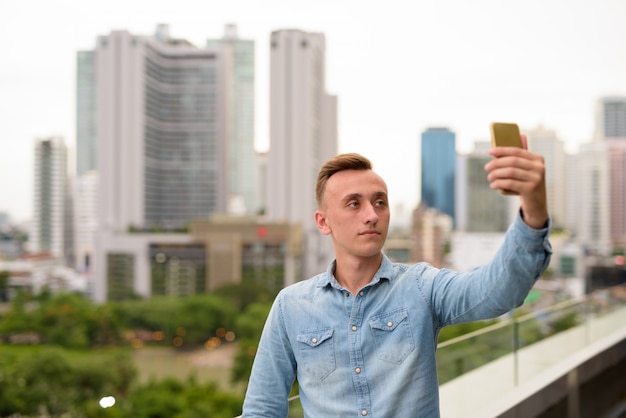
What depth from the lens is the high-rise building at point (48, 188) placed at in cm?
5281

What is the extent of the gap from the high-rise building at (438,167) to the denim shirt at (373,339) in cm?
5861

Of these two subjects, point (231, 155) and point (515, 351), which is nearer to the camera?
point (515, 351)

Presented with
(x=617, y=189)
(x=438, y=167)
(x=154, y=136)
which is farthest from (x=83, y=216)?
(x=617, y=189)

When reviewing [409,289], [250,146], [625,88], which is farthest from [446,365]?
[625,88]

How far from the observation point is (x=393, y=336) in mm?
820

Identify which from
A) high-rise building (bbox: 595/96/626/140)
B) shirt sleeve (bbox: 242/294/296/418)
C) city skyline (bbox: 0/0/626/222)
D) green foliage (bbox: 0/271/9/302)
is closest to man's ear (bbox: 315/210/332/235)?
shirt sleeve (bbox: 242/294/296/418)

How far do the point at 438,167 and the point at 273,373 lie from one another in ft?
205

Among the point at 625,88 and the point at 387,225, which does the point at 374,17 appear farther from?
the point at 387,225

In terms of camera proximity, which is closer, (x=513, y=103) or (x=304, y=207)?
(x=304, y=207)

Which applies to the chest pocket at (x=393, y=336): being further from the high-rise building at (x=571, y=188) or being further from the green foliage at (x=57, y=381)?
the high-rise building at (x=571, y=188)

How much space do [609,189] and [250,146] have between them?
28377mm

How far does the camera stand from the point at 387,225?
0.85 metres

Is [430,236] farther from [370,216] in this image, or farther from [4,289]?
[370,216]

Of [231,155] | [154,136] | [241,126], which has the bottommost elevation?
[231,155]
